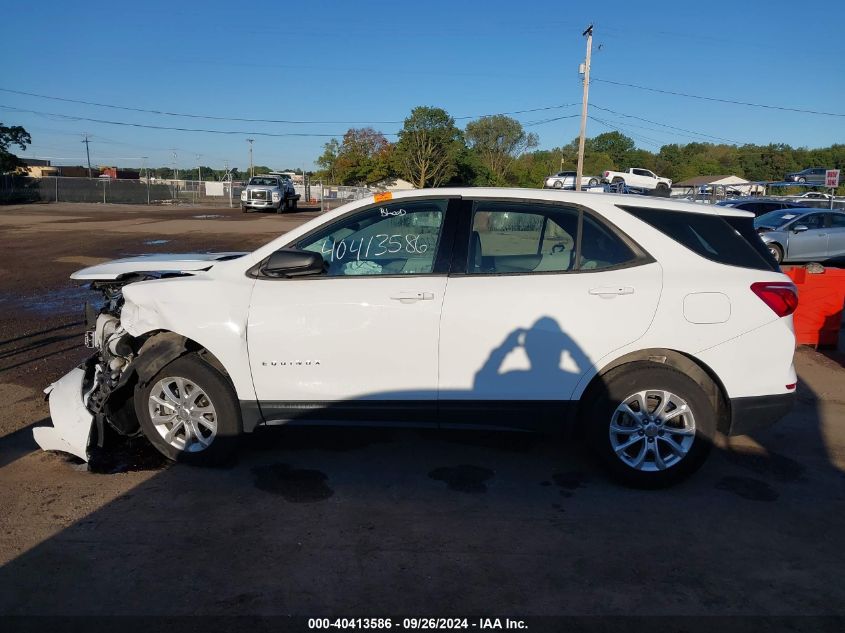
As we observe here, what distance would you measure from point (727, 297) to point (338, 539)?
273 cm

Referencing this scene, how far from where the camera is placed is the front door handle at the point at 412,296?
4090mm

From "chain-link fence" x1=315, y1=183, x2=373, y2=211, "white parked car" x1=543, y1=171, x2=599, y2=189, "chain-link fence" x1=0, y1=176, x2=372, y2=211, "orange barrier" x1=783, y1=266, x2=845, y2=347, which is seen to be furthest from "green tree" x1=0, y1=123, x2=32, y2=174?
"orange barrier" x1=783, y1=266, x2=845, y2=347

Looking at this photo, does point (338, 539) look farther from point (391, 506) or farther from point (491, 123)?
point (491, 123)

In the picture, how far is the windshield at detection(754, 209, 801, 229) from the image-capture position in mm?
17562

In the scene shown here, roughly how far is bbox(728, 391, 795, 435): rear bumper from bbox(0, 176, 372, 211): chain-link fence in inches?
1497

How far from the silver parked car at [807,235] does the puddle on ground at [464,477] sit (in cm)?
1533

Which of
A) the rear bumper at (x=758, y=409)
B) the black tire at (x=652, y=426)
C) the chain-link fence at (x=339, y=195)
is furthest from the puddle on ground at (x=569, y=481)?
the chain-link fence at (x=339, y=195)

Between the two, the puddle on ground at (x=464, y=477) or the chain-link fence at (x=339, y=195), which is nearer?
the puddle on ground at (x=464, y=477)

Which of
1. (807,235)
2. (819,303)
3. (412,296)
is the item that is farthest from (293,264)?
(807,235)

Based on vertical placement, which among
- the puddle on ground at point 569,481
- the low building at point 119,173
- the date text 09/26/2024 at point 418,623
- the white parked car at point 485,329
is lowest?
the date text 09/26/2024 at point 418,623

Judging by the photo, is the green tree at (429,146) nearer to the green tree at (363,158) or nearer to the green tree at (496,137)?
the green tree at (496,137)

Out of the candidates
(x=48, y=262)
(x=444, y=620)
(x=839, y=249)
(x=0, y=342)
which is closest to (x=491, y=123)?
(x=839, y=249)

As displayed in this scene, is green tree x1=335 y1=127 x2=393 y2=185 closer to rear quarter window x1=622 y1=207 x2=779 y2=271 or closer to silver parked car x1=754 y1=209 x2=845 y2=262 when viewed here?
silver parked car x1=754 y1=209 x2=845 y2=262

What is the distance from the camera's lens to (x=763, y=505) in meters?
4.08
